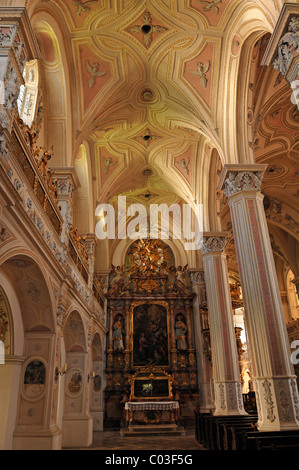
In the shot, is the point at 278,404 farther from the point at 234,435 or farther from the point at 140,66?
the point at 140,66

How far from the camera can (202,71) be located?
1179 centimetres

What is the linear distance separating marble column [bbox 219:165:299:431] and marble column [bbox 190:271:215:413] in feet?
33.9

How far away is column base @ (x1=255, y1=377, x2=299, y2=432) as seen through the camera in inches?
297

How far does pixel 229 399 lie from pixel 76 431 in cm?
509

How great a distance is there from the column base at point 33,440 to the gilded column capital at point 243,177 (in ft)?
24.7

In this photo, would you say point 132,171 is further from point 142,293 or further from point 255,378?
point 255,378

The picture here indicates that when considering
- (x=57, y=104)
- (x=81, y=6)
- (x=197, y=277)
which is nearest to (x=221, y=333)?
(x=197, y=277)

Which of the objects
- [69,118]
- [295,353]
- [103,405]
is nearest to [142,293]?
[103,405]

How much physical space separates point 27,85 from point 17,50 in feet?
14.1

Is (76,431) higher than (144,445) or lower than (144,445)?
higher

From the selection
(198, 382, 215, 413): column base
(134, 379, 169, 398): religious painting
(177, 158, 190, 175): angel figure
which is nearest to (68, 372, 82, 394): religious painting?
(134, 379, 169, 398): religious painting

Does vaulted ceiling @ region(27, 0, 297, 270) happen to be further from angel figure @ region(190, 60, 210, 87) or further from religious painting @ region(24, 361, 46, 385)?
religious painting @ region(24, 361, 46, 385)

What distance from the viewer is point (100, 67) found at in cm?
1173

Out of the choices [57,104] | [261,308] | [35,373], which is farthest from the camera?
[57,104]
